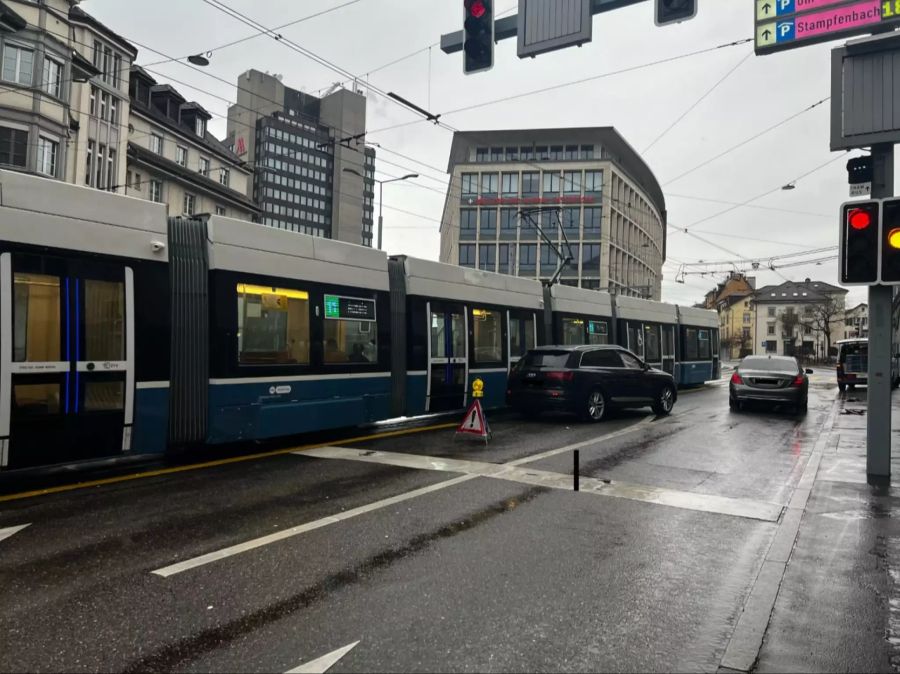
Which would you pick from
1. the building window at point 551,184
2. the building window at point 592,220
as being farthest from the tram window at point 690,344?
the building window at point 551,184

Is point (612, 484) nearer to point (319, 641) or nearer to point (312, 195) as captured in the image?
point (319, 641)

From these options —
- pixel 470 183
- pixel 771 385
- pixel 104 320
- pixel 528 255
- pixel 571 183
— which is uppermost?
pixel 470 183

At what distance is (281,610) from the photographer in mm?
3809

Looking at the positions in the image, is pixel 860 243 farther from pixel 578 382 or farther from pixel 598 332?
pixel 598 332

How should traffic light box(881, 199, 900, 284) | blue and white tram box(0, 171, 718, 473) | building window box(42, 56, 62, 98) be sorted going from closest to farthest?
blue and white tram box(0, 171, 718, 473), traffic light box(881, 199, 900, 284), building window box(42, 56, 62, 98)

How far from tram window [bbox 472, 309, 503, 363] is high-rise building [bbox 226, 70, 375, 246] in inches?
4259

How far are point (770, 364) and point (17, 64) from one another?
30324mm

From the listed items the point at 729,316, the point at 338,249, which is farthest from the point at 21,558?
the point at 729,316

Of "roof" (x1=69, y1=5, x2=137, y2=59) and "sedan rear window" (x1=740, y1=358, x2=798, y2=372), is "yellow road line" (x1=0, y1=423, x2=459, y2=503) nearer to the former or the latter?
"sedan rear window" (x1=740, y1=358, x2=798, y2=372)

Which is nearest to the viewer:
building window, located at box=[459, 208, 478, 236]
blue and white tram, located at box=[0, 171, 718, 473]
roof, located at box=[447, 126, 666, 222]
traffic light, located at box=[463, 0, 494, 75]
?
blue and white tram, located at box=[0, 171, 718, 473]

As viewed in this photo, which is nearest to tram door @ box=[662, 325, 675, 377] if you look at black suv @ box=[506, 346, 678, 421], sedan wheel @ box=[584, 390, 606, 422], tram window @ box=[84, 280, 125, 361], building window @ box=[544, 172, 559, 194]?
black suv @ box=[506, 346, 678, 421]

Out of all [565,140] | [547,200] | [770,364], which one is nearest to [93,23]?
[770,364]

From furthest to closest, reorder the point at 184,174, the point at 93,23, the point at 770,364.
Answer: the point at 184,174 → the point at 93,23 → the point at 770,364

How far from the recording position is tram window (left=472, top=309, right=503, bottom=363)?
13750 mm
